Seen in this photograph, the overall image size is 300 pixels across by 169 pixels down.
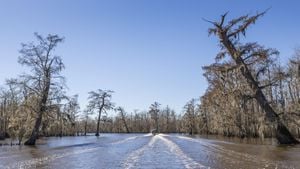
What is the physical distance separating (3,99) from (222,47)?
5642cm

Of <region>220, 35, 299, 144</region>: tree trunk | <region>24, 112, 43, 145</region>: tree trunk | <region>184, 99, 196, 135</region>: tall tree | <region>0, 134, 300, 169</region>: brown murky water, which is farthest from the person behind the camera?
<region>184, 99, 196, 135</region>: tall tree

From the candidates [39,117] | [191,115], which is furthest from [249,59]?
[191,115]

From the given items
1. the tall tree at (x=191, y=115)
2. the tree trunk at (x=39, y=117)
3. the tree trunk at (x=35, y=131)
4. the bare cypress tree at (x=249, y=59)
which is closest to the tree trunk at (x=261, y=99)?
the bare cypress tree at (x=249, y=59)

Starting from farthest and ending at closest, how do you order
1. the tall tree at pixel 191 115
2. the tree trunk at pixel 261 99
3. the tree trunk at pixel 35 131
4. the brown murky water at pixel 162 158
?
the tall tree at pixel 191 115, the tree trunk at pixel 35 131, the tree trunk at pixel 261 99, the brown murky water at pixel 162 158

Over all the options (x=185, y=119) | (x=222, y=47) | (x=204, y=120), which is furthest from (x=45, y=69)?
(x=185, y=119)

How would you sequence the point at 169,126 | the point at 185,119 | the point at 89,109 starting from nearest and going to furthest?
Result: the point at 89,109 < the point at 185,119 < the point at 169,126

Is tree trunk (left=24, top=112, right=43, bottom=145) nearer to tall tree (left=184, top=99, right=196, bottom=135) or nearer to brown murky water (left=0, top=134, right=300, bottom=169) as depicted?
brown murky water (left=0, top=134, right=300, bottom=169)

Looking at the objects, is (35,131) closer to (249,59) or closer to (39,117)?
(39,117)

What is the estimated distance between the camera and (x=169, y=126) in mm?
144750

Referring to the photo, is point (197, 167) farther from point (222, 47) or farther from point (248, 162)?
point (222, 47)

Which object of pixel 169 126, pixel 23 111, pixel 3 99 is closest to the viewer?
pixel 23 111

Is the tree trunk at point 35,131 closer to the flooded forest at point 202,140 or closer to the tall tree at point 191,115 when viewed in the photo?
the flooded forest at point 202,140

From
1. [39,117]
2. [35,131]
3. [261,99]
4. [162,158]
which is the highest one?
[261,99]

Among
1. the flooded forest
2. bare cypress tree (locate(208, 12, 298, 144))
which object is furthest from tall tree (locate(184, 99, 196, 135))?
bare cypress tree (locate(208, 12, 298, 144))
